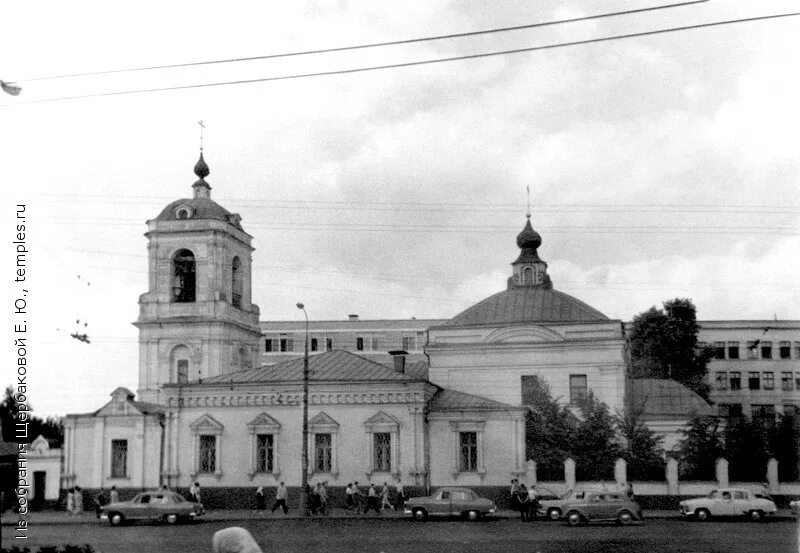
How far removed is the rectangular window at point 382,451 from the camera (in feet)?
112

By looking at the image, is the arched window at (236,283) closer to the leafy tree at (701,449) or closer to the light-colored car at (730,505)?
the leafy tree at (701,449)

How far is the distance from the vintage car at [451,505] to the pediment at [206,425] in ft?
24.6

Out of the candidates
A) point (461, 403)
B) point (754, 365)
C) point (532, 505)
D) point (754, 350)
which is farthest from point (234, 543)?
point (754, 365)

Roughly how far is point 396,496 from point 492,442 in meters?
4.11

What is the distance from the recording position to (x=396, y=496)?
3319 centimetres

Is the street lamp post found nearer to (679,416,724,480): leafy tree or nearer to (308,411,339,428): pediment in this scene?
(308,411,339,428): pediment

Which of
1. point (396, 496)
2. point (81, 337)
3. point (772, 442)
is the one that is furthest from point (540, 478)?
point (81, 337)

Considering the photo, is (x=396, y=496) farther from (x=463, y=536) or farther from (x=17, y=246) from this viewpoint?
(x=17, y=246)

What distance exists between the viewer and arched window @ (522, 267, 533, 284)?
46.4 metres

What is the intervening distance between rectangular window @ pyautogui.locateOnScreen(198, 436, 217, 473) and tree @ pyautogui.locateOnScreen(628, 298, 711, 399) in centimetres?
1737

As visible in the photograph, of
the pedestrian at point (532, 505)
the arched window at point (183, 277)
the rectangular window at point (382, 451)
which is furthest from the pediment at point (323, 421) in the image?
the pedestrian at point (532, 505)

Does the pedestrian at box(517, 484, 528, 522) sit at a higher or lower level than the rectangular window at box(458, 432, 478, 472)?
lower

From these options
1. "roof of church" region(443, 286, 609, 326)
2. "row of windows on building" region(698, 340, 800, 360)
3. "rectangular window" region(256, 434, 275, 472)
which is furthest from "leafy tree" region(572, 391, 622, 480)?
"rectangular window" region(256, 434, 275, 472)

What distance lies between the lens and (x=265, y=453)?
3325cm
